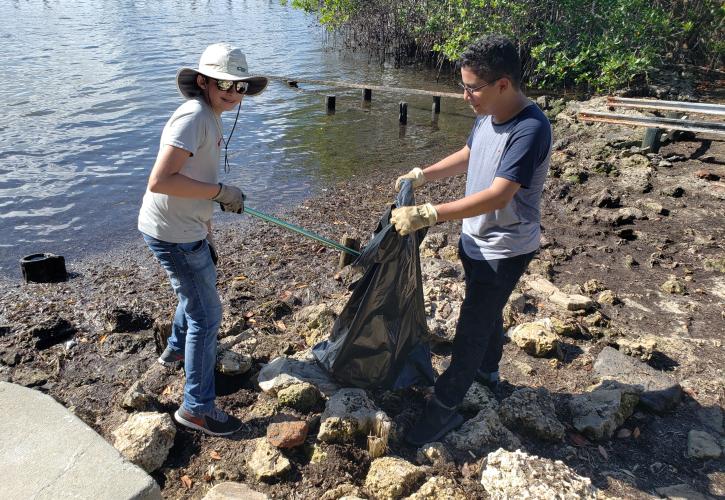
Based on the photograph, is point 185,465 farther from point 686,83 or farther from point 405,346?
point 686,83

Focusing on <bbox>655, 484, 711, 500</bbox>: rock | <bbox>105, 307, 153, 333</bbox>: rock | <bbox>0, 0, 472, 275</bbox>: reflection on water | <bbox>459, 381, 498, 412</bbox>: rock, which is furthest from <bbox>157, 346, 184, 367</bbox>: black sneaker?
<bbox>0, 0, 472, 275</bbox>: reflection on water

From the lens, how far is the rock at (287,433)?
282 centimetres

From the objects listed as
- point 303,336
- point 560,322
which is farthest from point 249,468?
point 560,322

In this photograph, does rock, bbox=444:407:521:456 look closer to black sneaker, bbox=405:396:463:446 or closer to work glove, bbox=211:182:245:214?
black sneaker, bbox=405:396:463:446

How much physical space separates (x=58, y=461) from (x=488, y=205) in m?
2.16

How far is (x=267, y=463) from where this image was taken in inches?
107

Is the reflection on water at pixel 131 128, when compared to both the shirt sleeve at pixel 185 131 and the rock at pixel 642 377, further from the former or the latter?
the rock at pixel 642 377

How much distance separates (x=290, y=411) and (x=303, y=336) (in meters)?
0.97

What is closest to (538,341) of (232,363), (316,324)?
(316,324)

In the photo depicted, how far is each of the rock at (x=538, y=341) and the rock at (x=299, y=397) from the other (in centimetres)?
154

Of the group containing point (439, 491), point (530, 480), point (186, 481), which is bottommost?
point (186, 481)

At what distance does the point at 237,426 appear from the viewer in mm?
3051

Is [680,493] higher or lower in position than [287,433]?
lower

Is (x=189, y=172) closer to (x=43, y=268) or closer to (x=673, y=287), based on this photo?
(x=43, y=268)
